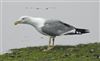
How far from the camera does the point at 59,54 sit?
6301mm

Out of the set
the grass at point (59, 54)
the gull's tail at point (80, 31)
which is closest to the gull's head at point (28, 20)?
the grass at point (59, 54)

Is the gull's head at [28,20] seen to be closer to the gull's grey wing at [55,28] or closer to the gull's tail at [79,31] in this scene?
the gull's grey wing at [55,28]

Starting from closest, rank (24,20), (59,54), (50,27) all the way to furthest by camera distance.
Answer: (59,54), (50,27), (24,20)

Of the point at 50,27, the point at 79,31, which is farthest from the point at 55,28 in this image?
the point at 79,31

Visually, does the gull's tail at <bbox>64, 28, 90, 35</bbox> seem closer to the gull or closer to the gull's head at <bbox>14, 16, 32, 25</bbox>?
the gull

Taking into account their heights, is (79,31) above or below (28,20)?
below

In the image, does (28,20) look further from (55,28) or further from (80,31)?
(80,31)

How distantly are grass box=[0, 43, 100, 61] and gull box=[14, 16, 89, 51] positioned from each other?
23cm

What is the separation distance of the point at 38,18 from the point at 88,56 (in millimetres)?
1099

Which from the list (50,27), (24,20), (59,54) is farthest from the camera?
(24,20)

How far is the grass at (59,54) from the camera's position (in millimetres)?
6012

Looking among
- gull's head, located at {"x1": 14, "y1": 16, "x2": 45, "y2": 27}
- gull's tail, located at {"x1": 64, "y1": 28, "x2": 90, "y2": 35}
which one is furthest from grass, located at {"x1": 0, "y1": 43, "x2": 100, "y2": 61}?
gull's head, located at {"x1": 14, "y1": 16, "x2": 45, "y2": 27}

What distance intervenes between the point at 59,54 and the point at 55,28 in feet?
1.59

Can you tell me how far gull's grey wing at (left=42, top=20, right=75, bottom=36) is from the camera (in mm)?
6539
